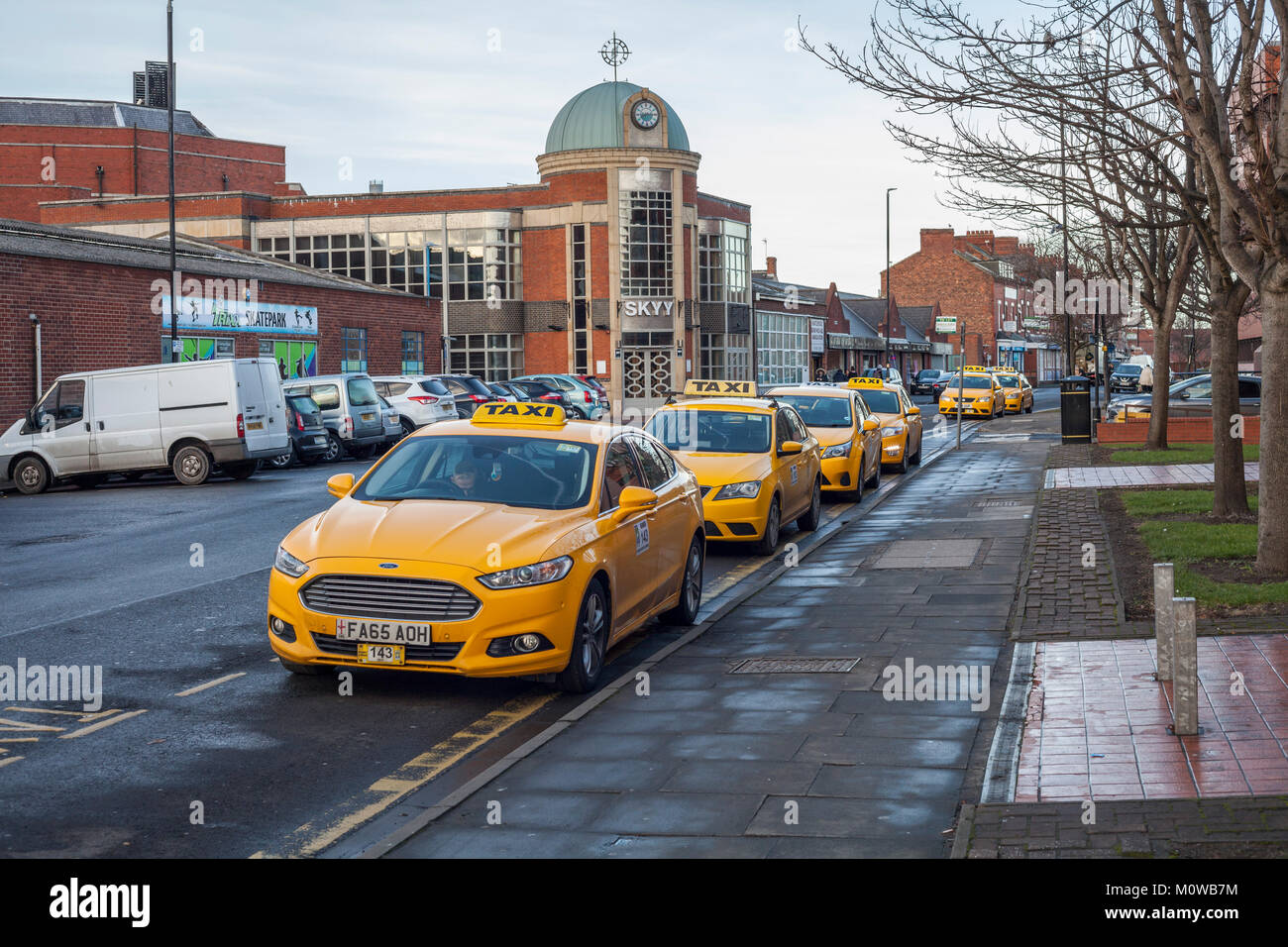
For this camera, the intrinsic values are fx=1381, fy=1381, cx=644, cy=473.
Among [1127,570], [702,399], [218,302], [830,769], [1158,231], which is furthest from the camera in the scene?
[218,302]

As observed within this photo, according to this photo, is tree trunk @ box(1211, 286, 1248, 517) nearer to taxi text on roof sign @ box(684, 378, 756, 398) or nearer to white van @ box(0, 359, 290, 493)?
taxi text on roof sign @ box(684, 378, 756, 398)

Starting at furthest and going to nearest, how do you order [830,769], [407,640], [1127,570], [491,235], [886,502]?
[491,235] < [886,502] < [1127,570] < [407,640] < [830,769]

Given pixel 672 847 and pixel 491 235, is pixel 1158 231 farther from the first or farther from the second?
pixel 491 235

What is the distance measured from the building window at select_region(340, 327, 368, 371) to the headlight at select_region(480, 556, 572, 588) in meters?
39.3

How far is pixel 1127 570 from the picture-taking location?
11.8 metres

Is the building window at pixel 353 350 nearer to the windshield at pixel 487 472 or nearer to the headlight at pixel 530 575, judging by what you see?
the windshield at pixel 487 472

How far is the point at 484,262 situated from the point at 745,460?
50.4 metres

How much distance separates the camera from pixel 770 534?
568 inches

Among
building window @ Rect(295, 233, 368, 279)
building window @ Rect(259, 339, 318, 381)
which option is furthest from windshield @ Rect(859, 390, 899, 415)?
building window @ Rect(295, 233, 368, 279)

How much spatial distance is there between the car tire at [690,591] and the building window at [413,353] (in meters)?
41.0


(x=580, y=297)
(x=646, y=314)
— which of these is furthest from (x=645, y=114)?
(x=646, y=314)

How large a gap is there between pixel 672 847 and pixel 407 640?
2.80 metres
